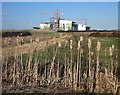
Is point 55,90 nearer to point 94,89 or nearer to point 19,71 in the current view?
point 94,89

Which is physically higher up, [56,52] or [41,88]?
[56,52]

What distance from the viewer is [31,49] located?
6324mm

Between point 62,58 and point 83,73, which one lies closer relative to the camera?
point 83,73

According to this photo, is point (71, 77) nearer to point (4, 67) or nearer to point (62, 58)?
point (62, 58)

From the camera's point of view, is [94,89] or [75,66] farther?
[75,66]

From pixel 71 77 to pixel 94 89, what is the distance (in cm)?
47

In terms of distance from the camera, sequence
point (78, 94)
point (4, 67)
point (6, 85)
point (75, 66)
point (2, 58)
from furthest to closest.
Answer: point (2, 58) → point (4, 67) → point (75, 66) → point (6, 85) → point (78, 94)

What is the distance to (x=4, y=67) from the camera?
5.74 metres

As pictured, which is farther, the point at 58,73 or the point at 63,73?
the point at 63,73

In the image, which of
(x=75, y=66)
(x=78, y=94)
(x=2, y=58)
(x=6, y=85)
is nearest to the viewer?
(x=78, y=94)

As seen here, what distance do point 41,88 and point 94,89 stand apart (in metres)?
0.94

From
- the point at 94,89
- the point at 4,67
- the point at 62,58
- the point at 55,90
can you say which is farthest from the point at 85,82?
the point at 4,67

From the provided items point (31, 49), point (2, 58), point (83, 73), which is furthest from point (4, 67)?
point (83, 73)

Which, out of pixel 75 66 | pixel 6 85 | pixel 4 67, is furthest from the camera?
pixel 4 67
